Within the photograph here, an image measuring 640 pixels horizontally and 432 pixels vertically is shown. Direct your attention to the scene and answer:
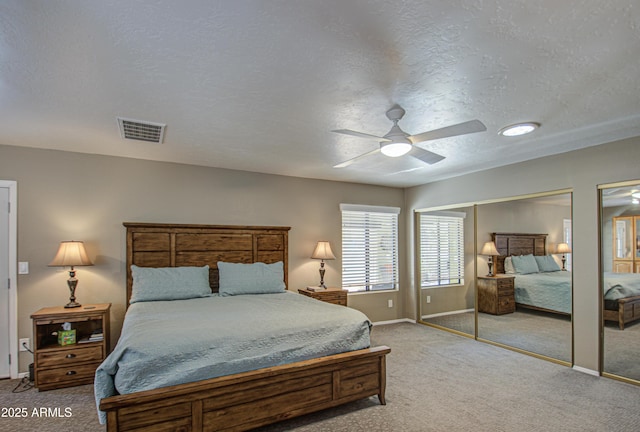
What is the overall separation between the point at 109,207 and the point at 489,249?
5.02 meters

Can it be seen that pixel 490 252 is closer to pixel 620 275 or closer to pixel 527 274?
pixel 527 274

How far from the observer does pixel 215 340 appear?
247 centimetres

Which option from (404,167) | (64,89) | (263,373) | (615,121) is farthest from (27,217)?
(615,121)

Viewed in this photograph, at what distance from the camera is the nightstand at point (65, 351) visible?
3.32 meters

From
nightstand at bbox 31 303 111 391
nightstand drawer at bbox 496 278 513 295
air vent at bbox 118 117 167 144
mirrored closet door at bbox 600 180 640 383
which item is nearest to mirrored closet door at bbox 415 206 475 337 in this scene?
nightstand drawer at bbox 496 278 513 295

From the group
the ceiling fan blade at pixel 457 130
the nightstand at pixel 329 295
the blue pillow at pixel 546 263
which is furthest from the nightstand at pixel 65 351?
the blue pillow at pixel 546 263

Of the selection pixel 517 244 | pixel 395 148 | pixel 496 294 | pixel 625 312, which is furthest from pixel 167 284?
pixel 625 312

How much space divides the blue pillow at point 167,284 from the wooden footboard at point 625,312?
4392mm

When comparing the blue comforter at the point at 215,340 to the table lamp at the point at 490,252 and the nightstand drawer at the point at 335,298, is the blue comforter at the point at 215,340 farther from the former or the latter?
the table lamp at the point at 490,252

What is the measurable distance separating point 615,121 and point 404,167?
7.28ft

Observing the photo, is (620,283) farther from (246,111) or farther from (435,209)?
(246,111)

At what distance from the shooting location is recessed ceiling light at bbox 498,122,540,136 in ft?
10.1

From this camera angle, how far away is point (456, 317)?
5371 mm

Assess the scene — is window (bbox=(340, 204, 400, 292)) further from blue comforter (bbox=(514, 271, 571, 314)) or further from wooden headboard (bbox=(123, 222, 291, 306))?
blue comforter (bbox=(514, 271, 571, 314))
